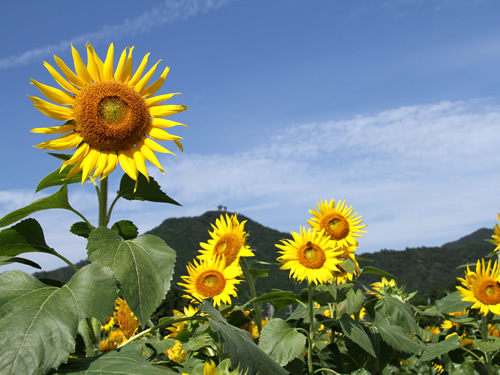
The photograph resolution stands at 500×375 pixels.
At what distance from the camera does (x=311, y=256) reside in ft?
11.5

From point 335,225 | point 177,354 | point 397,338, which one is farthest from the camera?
point 335,225

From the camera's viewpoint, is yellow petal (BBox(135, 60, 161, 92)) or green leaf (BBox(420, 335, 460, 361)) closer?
yellow petal (BBox(135, 60, 161, 92))

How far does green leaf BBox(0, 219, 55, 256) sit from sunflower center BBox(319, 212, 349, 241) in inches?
94.5

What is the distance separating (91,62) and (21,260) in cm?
91

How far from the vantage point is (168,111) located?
2.35 metres

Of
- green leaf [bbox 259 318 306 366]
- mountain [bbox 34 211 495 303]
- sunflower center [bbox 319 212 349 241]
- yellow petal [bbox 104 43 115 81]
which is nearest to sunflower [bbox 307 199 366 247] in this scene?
sunflower center [bbox 319 212 349 241]

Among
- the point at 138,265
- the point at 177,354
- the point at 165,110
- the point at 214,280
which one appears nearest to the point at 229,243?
the point at 214,280

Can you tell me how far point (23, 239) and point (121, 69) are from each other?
86 cm

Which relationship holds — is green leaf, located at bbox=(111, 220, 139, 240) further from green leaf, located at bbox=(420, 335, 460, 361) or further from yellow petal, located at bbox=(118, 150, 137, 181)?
green leaf, located at bbox=(420, 335, 460, 361)

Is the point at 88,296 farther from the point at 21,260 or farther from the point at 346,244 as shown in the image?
the point at 346,244

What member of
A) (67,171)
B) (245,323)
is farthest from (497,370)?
(67,171)

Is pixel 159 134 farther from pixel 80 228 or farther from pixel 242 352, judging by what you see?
pixel 242 352

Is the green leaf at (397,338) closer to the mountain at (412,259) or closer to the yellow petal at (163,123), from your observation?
the yellow petal at (163,123)

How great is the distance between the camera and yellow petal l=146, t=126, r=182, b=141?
2258mm
